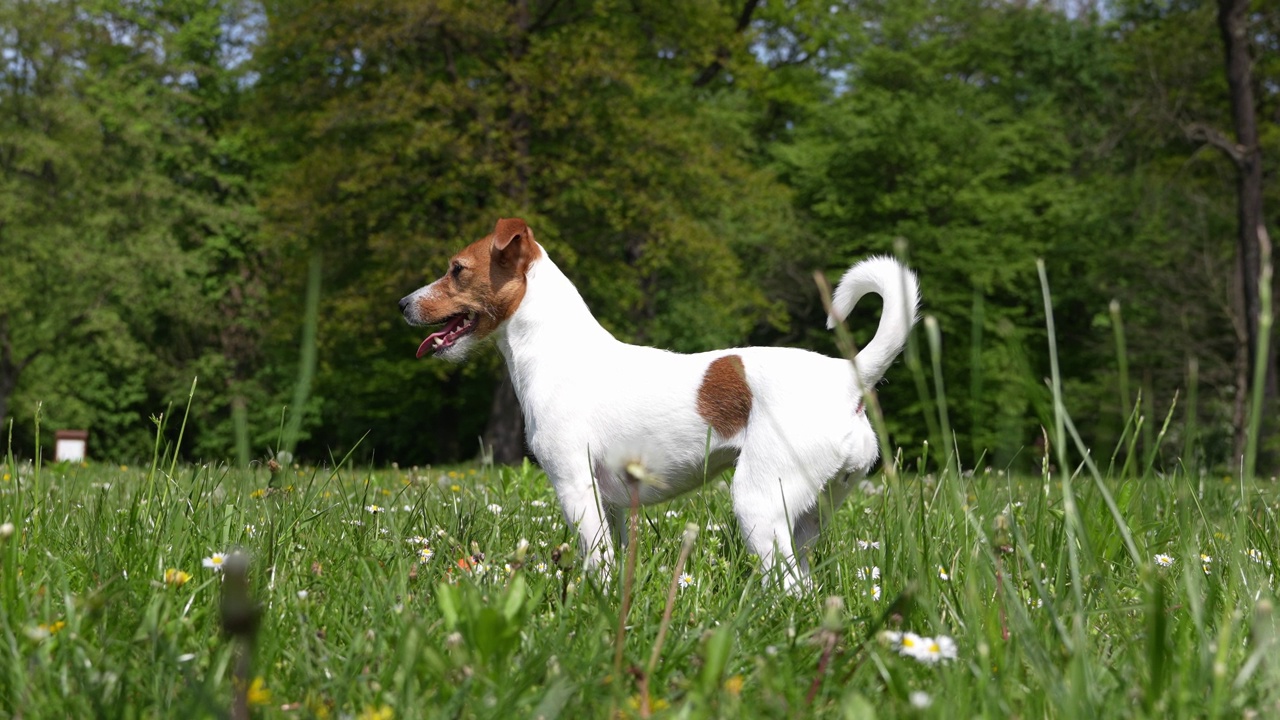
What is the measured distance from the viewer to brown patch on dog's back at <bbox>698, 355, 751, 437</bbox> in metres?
3.90

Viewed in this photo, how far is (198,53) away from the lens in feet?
105

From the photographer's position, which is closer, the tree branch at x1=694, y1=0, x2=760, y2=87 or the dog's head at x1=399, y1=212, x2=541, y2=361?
the dog's head at x1=399, y1=212, x2=541, y2=361

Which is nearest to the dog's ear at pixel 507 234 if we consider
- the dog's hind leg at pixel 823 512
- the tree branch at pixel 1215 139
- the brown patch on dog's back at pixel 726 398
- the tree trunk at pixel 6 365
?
the brown patch on dog's back at pixel 726 398

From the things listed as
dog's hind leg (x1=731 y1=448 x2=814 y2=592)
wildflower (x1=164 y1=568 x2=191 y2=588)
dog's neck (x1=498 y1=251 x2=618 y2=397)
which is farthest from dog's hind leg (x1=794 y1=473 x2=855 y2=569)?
wildflower (x1=164 y1=568 x2=191 y2=588)

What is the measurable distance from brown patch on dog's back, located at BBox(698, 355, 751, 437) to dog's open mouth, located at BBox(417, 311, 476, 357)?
1104mm

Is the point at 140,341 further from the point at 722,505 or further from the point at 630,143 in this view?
the point at 722,505

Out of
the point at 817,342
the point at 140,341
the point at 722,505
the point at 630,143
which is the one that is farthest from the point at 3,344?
the point at 722,505

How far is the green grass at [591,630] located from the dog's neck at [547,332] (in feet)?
2.62

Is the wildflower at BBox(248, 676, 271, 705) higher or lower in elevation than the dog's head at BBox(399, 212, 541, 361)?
lower

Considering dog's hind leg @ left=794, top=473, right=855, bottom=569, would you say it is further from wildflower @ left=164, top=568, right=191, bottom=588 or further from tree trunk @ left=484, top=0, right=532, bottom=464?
tree trunk @ left=484, top=0, right=532, bottom=464

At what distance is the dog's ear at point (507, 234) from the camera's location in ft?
14.2

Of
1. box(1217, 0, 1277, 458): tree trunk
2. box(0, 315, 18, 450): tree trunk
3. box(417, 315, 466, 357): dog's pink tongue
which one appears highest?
box(1217, 0, 1277, 458): tree trunk

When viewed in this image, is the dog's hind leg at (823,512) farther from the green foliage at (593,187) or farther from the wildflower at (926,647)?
the green foliage at (593,187)

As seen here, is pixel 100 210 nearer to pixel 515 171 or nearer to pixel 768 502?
pixel 515 171
